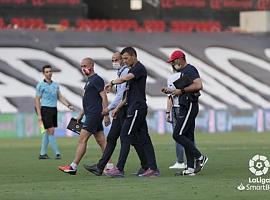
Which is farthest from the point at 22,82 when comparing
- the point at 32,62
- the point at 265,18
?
the point at 265,18

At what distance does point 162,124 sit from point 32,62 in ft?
18.3

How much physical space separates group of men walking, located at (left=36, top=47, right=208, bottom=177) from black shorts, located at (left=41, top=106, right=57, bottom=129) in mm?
4637

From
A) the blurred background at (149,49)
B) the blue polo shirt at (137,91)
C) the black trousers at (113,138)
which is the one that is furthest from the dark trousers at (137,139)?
the blurred background at (149,49)

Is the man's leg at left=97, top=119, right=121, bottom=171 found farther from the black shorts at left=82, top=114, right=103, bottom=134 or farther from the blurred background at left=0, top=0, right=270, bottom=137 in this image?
the blurred background at left=0, top=0, right=270, bottom=137

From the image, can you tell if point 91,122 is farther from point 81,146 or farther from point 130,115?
point 130,115

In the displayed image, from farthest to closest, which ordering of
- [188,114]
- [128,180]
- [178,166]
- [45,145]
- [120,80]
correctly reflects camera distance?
[45,145], [178,166], [188,114], [120,80], [128,180]

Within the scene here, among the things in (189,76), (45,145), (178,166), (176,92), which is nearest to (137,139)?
(176,92)

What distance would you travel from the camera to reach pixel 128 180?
16.4 metres

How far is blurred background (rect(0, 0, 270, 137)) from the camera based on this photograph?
35.7 m

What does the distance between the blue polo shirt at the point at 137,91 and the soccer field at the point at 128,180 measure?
124 centimetres

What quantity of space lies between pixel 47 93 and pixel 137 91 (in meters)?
5.52

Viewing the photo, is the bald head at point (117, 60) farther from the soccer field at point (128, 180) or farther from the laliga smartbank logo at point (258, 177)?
the laliga smartbank logo at point (258, 177)

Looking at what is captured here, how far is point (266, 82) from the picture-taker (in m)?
39.8

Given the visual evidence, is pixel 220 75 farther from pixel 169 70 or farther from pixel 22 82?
pixel 22 82
